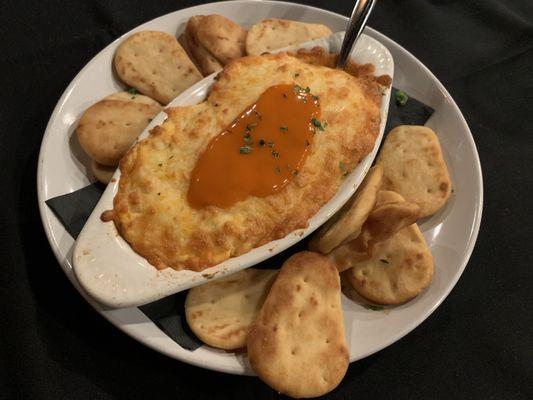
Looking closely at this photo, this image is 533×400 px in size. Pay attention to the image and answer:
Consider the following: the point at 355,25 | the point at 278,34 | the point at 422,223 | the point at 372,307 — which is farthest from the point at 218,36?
the point at 372,307

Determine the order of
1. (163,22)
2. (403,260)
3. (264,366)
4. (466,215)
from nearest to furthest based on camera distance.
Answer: (264,366) < (403,260) < (466,215) < (163,22)

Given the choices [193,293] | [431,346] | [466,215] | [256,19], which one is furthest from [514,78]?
[193,293]

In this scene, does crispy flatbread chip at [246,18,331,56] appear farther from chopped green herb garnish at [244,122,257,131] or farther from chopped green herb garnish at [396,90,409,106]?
chopped green herb garnish at [244,122,257,131]

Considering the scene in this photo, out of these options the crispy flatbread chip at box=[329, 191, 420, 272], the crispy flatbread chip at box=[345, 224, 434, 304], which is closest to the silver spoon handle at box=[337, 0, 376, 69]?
the crispy flatbread chip at box=[329, 191, 420, 272]

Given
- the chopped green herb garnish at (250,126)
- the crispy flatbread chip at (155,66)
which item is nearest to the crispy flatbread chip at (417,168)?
the chopped green herb garnish at (250,126)

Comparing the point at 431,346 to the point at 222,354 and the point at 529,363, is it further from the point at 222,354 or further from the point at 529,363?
the point at 222,354

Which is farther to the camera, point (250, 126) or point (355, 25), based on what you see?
point (355, 25)

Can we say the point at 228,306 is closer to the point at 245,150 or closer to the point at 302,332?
the point at 302,332
